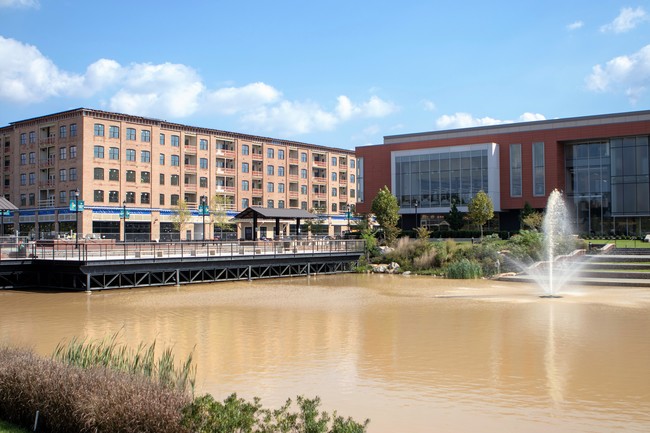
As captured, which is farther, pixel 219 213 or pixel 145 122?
pixel 219 213

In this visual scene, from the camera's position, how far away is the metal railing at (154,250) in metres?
37.0

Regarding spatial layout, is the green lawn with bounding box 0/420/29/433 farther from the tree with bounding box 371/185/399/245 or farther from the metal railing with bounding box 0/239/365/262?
the tree with bounding box 371/185/399/245

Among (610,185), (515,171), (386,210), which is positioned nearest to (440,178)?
(515,171)

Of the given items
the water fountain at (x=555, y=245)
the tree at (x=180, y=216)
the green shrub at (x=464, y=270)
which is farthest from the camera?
the tree at (x=180, y=216)

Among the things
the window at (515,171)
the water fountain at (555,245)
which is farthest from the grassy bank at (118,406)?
the window at (515,171)

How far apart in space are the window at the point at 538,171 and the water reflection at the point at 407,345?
31929 mm

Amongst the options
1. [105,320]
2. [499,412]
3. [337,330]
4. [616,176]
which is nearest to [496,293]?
[337,330]

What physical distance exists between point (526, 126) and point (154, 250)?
47.4 metres

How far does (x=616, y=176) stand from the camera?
6284cm

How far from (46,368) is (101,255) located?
27.8 metres

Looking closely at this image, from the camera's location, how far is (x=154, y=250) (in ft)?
125

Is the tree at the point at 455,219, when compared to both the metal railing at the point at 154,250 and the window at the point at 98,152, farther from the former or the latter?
the window at the point at 98,152

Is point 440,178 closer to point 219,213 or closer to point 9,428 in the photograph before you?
point 219,213

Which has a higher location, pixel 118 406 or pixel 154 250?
pixel 154 250
